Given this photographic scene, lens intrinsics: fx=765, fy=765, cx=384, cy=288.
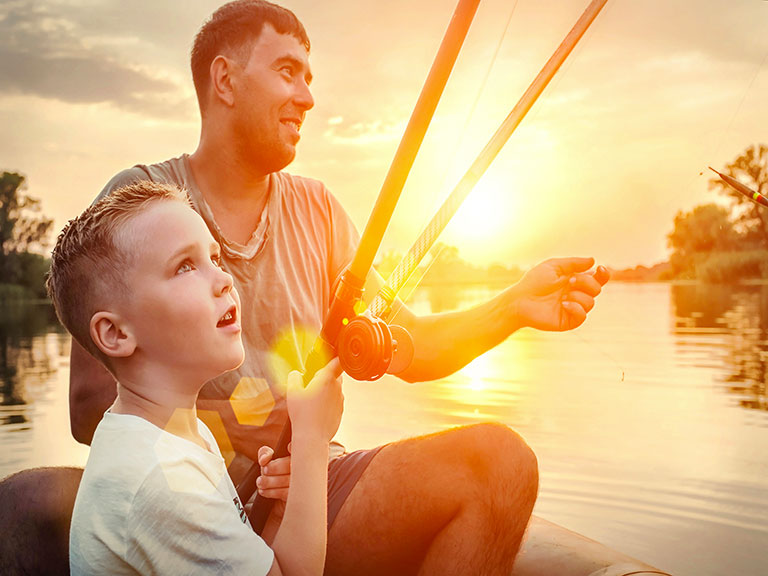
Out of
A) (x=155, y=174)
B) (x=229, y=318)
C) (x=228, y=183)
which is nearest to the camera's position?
(x=229, y=318)

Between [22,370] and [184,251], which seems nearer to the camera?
[184,251]

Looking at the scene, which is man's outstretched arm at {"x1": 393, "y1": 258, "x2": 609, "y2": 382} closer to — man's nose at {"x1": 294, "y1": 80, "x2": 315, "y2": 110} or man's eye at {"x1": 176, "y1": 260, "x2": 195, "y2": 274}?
man's nose at {"x1": 294, "y1": 80, "x2": 315, "y2": 110}

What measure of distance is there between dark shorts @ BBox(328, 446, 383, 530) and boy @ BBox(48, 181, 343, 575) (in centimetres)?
53

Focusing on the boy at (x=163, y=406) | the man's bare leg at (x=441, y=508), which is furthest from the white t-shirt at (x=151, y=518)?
the man's bare leg at (x=441, y=508)

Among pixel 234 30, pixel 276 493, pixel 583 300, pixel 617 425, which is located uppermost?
pixel 234 30

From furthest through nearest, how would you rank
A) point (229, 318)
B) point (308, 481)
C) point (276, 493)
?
point (276, 493), point (229, 318), point (308, 481)

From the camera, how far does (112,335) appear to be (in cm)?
156

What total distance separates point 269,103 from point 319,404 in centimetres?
130

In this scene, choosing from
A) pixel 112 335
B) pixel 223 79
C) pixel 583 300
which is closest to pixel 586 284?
pixel 583 300

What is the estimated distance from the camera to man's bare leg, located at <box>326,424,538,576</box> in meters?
1.96

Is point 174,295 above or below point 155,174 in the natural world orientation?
below

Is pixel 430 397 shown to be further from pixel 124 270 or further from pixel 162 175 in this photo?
pixel 124 270

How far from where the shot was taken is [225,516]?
56.0 inches

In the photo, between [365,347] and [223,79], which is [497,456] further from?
[223,79]
